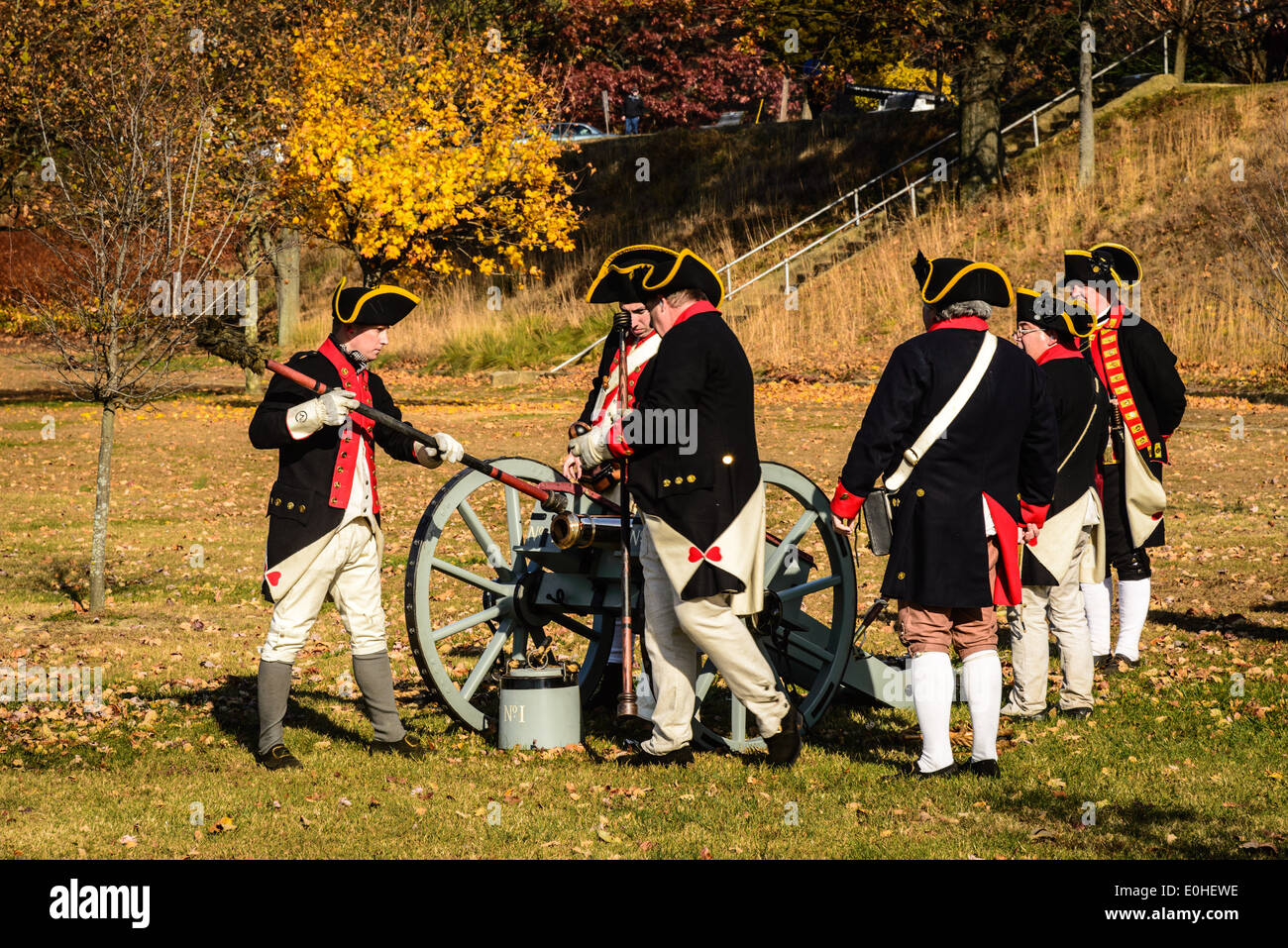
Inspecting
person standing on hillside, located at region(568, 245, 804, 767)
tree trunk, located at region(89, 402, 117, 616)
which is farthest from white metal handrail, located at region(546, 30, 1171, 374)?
person standing on hillside, located at region(568, 245, 804, 767)

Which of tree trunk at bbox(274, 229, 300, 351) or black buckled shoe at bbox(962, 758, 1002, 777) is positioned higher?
tree trunk at bbox(274, 229, 300, 351)

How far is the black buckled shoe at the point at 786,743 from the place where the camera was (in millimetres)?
6027

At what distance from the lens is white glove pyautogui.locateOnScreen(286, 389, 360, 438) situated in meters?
5.75

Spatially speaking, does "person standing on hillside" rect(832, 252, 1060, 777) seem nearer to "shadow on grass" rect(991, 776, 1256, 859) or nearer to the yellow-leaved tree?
"shadow on grass" rect(991, 776, 1256, 859)

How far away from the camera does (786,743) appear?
237 inches

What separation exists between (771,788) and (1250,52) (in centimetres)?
2903

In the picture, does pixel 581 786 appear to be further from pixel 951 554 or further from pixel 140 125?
pixel 140 125

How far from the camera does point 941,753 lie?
19.3ft

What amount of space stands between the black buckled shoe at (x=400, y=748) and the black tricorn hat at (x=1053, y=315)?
3403mm

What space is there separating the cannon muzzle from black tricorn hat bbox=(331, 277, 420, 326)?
3.56 ft

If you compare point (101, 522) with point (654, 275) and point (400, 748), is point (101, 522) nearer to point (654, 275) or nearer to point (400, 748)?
point (400, 748)

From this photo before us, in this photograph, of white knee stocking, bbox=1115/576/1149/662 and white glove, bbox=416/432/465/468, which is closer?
white glove, bbox=416/432/465/468

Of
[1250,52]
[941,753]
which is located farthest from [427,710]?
[1250,52]

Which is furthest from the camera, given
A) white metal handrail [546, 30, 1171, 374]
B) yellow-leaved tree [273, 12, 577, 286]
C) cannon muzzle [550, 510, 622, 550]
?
white metal handrail [546, 30, 1171, 374]
